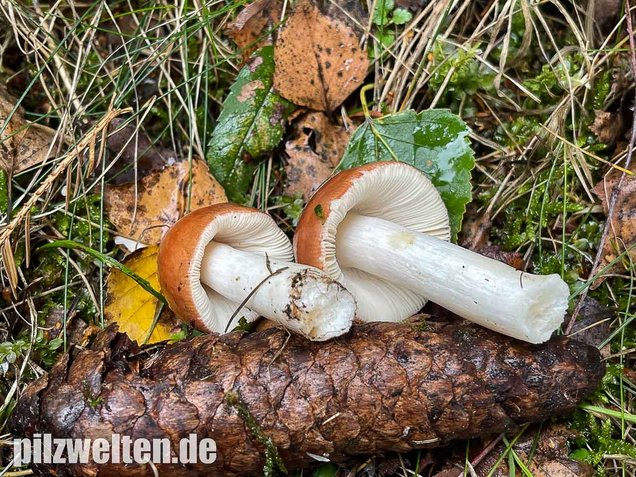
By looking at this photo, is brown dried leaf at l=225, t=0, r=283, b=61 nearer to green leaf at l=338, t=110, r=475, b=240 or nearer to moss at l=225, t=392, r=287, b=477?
green leaf at l=338, t=110, r=475, b=240

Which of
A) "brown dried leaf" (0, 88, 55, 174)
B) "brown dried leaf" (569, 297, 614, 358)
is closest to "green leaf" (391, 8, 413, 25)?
"brown dried leaf" (569, 297, 614, 358)

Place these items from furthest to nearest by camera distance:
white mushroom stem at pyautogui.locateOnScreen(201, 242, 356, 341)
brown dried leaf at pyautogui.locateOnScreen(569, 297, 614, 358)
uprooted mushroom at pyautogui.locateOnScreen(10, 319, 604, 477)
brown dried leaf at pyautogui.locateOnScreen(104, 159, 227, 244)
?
brown dried leaf at pyautogui.locateOnScreen(104, 159, 227, 244) < brown dried leaf at pyautogui.locateOnScreen(569, 297, 614, 358) < white mushroom stem at pyautogui.locateOnScreen(201, 242, 356, 341) < uprooted mushroom at pyautogui.locateOnScreen(10, 319, 604, 477)

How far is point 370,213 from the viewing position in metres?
2.90

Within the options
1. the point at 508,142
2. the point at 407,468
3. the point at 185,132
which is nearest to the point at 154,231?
the point at 185,132

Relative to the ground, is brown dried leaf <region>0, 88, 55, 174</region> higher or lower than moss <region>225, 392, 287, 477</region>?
higher

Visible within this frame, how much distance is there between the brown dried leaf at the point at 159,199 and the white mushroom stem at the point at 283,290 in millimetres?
366

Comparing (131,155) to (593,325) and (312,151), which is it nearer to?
(312,151)

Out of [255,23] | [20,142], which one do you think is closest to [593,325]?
[255,23]

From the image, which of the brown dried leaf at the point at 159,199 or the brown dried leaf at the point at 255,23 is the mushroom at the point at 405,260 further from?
the brown dried leaf at the point at 255,23

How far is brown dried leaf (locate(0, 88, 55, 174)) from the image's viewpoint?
3.08 metres

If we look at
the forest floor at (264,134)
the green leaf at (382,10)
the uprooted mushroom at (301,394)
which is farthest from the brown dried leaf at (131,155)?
the green leaf at (382,10)

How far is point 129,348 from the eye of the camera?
7.84 feet

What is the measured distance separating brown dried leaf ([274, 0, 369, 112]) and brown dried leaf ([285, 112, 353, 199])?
0.12 m

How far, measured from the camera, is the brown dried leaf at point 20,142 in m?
3.08
